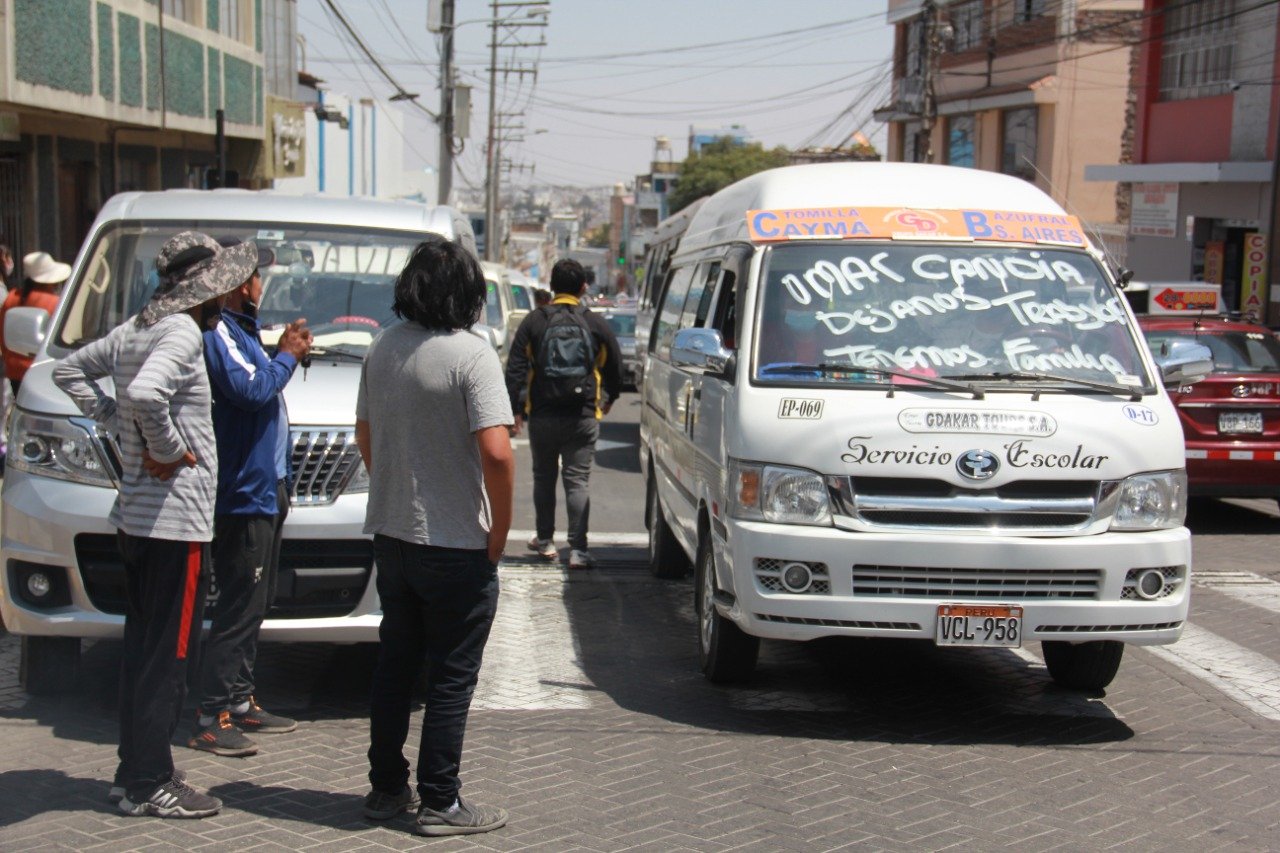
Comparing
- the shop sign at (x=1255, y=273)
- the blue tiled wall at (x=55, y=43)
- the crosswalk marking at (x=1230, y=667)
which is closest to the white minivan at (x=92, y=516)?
the crosswalk marking at (x=1230, y=667)

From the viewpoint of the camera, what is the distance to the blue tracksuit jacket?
Answer: 5.18 metres

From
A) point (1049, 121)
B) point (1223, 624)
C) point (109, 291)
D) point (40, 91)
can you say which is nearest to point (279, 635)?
point (109, 291)

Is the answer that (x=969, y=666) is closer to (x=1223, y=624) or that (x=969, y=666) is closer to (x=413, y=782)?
(x=1223, y=624)

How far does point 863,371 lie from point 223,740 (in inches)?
120

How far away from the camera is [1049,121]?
124ft

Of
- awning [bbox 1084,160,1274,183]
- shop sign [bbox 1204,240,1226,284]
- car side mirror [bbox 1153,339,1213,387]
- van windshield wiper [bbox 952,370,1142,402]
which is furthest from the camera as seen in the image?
shop sign [bbox 1204,240,1226,284]

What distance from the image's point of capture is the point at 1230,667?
24.8 ft

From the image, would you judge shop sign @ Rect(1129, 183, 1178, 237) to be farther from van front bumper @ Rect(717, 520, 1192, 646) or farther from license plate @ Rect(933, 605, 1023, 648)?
Answer: license plate @ Rect(933, 605, 1023, 648)

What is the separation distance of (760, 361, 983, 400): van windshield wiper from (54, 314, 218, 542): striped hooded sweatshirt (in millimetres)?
2513

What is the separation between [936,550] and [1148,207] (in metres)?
25.2

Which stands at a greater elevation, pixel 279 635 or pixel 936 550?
pixel 936 550

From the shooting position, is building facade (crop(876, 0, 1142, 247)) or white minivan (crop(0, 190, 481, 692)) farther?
building facade (crop(876, 0, 1142, 247))

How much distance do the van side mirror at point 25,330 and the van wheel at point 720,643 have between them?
3.15m

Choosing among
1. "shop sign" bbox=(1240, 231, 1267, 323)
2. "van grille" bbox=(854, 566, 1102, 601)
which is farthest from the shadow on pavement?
"shop sign" bbox=(1240, 231, 1267, 323)
